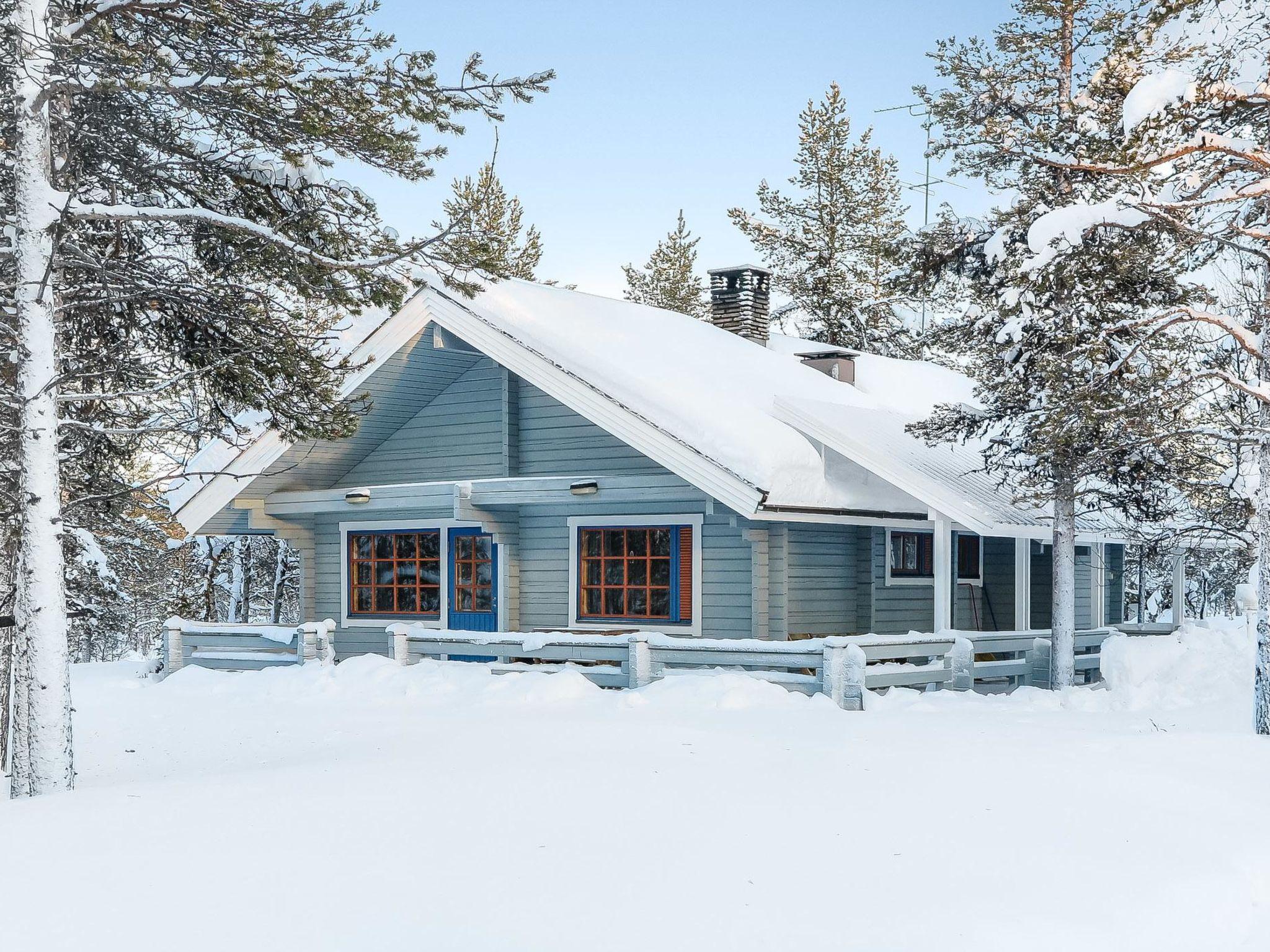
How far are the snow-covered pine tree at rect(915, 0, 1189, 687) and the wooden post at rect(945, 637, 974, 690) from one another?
72.3 inches

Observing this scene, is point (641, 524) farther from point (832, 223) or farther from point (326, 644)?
point (832, 223)

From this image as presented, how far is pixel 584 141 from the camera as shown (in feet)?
81.2

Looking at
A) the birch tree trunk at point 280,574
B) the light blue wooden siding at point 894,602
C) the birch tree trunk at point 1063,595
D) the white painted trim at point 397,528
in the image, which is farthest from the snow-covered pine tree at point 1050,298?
the birch tree trunk at point 280,574

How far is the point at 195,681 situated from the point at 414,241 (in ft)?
29.2

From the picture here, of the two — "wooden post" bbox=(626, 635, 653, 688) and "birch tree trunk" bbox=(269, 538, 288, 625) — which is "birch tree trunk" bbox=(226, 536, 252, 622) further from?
"wooden post" bbox=(626, 635, 653, 688)

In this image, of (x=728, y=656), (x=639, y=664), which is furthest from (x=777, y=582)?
(x=639, y=664)

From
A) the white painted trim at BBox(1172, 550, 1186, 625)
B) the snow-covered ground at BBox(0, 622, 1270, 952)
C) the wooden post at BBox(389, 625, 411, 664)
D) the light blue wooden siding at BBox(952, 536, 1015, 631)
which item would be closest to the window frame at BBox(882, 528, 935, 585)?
the light blue wooden siding at BBox(952, 536, 1015, 631)

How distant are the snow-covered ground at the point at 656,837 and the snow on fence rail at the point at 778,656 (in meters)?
0.78

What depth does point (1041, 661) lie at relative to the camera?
651 inches

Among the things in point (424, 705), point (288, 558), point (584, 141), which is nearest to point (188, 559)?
point (288, 558)

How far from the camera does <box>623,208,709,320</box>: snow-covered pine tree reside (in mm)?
47594

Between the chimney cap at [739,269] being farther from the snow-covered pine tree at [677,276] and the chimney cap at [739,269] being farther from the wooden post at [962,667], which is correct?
the snow-covered pine tree at [677,276]

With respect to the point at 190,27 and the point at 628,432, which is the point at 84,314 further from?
the point at 628,432

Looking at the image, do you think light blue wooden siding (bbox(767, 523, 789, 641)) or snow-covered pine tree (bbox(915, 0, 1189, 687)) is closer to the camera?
snow-covered pine tree (bbox(915, 0, 1189, 687))
